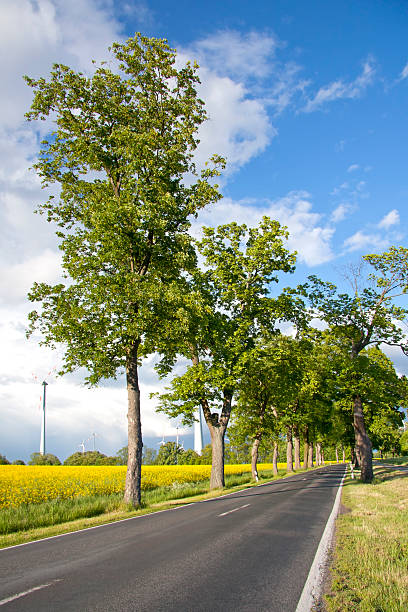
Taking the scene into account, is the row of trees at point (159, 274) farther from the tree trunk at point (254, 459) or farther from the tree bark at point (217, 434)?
the tree trunk at point (254, 459)

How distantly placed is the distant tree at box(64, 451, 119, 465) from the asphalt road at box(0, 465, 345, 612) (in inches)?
3325

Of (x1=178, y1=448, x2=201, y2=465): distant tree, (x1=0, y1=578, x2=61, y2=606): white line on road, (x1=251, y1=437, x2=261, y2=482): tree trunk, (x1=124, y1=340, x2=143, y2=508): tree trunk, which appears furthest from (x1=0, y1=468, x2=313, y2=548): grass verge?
(x1=178, y1=448, x2=201, y2=465): distant tree

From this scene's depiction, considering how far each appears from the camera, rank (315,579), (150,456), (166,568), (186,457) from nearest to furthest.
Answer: (315,579) → (166,568) → (186,457) → (150,456)

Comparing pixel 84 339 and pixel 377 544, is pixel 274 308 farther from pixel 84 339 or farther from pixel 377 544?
pixel 377 544

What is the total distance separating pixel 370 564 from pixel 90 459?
91.4 metres

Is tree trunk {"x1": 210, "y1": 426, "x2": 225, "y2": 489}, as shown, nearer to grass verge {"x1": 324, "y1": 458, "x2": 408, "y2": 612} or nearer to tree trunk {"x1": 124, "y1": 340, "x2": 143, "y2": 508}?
tree trunk {"x1": 124, "y1": 340, "x2": 143, "y2": 508}

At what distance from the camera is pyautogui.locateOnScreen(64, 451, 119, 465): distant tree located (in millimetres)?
88188

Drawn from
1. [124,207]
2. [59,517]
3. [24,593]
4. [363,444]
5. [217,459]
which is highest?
[124,207]

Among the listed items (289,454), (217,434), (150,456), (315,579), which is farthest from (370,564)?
(150,456)

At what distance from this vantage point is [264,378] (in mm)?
35812

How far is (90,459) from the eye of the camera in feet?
291

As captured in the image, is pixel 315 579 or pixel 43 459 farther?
pixel 43 459

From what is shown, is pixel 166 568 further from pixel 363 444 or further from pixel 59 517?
pixel 363 444

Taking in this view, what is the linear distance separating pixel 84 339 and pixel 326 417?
1573 inches
